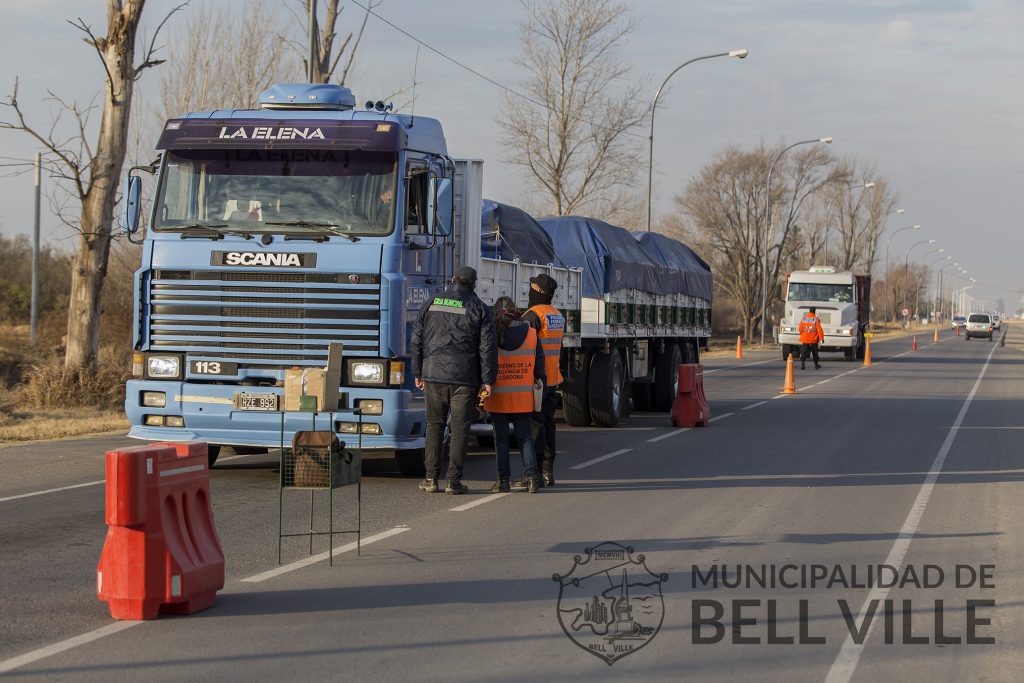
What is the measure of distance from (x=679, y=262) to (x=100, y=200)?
→ 10.5 metres

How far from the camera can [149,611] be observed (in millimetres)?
6508

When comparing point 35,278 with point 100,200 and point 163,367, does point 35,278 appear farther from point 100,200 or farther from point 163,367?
point 163,367

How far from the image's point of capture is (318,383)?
10023mm

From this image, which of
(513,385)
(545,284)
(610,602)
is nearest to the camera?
(610,602)

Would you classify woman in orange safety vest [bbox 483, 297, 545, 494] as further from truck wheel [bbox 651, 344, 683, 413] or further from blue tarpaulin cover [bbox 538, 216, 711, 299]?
truck wheel [bbox 651, 344, 683, 413]

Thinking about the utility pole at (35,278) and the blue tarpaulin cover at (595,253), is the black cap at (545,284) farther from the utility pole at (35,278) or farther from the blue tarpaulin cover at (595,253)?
the utility pole at (35,278)

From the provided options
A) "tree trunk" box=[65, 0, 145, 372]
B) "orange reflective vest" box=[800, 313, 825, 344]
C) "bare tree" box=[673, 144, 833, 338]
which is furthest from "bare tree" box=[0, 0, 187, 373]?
"bare tree" box=[673, 144, 833, 338]

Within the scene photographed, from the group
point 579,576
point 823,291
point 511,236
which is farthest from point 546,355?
point 823,291

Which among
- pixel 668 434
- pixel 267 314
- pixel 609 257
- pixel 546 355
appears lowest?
pixel 668 434

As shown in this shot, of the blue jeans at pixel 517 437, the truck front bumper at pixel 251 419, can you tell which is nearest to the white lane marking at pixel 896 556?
the blue jeans at pixel 517 437

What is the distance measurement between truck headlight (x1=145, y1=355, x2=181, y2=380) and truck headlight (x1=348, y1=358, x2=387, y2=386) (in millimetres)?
1632

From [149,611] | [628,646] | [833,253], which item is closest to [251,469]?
[149,611]

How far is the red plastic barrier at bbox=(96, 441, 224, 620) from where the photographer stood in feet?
20.9

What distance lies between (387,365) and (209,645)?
17.5 ft
